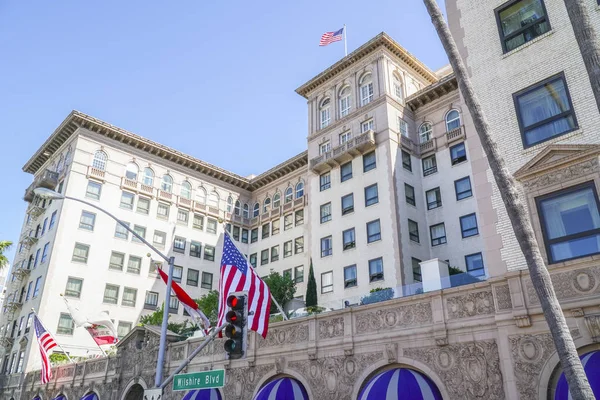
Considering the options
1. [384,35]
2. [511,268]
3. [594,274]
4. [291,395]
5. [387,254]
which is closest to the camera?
[594,274]

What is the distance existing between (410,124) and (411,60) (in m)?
7.24

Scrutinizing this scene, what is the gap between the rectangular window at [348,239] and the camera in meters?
43.1

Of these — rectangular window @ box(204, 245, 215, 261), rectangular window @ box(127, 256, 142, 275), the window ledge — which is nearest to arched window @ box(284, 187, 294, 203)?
rectangular window @ box(204, 245, 215, 261)

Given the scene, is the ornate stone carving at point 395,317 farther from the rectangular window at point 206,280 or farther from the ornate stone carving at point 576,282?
the rectangular window at point 206,280

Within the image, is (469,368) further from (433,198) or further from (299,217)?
(299,217)

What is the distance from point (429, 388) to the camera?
593 inches

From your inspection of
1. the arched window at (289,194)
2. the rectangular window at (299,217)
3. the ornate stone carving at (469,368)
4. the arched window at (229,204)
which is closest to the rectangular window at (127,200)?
the arched window at (229,204)

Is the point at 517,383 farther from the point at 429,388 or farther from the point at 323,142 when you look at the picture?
the point at 323,142

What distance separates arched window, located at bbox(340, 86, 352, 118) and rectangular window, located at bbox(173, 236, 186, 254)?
24308 mm

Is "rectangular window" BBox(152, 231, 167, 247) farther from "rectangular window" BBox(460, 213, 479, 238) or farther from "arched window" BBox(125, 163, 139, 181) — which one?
"rectangular window" BBox(460, 213, 479, 238)

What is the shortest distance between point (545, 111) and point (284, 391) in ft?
46.4

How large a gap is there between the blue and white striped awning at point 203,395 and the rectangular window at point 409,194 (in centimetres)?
2562


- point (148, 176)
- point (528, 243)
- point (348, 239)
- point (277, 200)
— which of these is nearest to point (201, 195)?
point (148, 176)

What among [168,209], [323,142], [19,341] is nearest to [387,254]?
[323,142]
